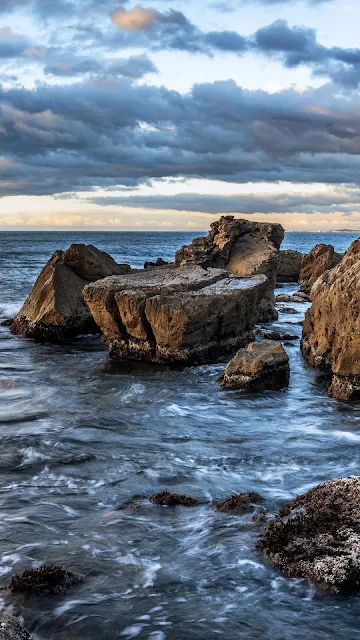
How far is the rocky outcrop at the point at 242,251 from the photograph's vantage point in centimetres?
2638

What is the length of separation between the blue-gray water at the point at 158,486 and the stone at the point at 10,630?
148cm

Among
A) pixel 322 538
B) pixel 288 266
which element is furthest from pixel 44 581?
pixel 288 266

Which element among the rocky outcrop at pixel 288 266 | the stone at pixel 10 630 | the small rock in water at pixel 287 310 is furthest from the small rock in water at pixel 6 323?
the rocky outcrop at pixel 288 266

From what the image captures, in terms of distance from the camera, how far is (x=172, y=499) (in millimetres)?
9445

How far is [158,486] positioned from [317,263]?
32.0 meters

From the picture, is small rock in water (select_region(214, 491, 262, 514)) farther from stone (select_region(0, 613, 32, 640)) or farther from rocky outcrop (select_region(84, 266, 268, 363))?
rocky outcrop (select_region(84, 266, 268, 363))

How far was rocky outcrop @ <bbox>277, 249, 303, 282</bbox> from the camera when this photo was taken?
4566 centimetres

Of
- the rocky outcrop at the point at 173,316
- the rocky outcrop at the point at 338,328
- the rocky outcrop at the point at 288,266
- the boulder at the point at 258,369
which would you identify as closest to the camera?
the rocky outcrop at the point at 338,328

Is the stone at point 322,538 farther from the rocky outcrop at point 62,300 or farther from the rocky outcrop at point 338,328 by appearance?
the rocky outcrop at point 62,300

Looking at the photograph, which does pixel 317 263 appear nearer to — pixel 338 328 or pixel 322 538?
pixel 338 328

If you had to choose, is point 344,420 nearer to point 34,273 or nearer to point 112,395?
point 112,395

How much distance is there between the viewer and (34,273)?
54250 mm

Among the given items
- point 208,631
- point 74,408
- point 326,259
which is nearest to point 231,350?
point 74,408

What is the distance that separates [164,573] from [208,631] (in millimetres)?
1165
